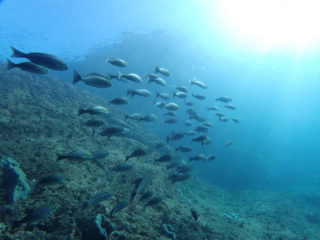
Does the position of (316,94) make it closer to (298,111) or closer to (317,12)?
(298,111)

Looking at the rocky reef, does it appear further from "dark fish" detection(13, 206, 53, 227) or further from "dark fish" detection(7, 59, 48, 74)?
"dark fish" detection(7, 59, 48, 74)

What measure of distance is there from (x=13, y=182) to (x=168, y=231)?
4465mm

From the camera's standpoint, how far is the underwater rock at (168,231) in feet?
16.9

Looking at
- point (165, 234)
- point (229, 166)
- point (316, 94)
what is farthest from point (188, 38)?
point (316, 94)

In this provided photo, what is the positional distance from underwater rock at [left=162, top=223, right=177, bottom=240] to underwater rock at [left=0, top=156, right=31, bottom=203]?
394 centimetres

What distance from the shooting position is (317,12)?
100ft

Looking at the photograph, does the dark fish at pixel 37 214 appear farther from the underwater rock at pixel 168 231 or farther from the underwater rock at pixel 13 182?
the underwater rock at pixel 168 231

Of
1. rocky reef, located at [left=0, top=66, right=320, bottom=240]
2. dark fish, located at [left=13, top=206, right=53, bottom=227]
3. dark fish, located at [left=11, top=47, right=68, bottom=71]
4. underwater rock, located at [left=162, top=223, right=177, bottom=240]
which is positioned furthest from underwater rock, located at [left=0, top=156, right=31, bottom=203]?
underwater rock, located at [left=162, top=223, right=177, bottom=240]

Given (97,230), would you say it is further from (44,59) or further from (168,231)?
(44,59)

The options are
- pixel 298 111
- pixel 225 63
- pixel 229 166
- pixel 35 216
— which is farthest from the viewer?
pixel 298 111

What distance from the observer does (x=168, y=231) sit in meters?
5.28

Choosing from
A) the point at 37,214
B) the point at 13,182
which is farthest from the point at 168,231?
the point at 13,182

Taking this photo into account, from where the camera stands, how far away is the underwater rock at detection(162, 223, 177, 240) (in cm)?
517

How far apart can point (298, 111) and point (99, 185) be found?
391 ft
